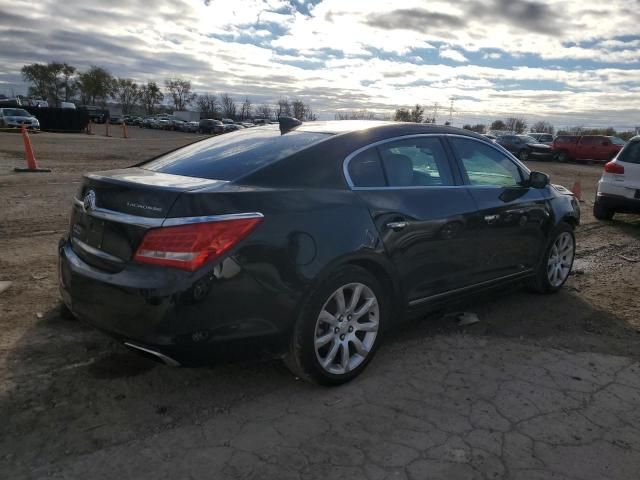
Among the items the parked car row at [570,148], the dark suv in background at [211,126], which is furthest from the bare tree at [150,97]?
the parked car row at [570,148]

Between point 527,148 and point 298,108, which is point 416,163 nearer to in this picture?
point 527,148

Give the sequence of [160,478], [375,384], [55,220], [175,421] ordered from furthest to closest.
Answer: [55,220], [375,384], [175,421], [160,478]

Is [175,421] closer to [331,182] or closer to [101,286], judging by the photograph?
[101,286]

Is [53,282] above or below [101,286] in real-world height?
below

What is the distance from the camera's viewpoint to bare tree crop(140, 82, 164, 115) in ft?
356

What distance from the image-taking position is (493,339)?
4195 mm

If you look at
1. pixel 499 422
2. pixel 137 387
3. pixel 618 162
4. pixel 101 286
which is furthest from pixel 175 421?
pixel 618 162

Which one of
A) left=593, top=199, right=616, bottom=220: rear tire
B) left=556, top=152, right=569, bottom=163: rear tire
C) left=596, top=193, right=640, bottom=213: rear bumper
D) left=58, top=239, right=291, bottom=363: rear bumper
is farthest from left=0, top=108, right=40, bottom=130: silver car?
left=58, top=239, right=291, bottom=363: rear bumper

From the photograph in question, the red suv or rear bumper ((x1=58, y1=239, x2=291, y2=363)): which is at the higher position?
the red suv

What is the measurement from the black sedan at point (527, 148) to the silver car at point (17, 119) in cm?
2904

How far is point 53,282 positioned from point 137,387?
2.13 meters

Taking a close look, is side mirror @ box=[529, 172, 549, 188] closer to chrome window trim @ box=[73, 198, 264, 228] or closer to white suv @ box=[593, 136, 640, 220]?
chrome window trim @ box=[73, 198, 264, 228]

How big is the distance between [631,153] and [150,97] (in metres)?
112

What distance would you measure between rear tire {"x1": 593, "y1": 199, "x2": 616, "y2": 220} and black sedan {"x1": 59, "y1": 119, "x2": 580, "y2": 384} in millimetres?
6172
